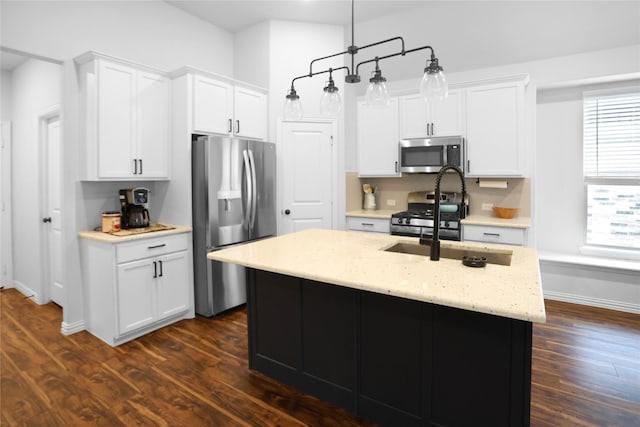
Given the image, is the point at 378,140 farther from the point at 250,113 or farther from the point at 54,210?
the point at 54,210

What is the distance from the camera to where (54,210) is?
12.7 ft

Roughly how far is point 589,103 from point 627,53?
0.54 meters

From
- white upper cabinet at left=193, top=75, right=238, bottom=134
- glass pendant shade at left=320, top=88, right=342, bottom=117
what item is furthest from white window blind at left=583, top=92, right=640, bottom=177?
white upper cabinet at left=193, top=75, right=238, bottom=134

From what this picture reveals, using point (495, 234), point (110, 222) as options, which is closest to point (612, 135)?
point (495, 234)

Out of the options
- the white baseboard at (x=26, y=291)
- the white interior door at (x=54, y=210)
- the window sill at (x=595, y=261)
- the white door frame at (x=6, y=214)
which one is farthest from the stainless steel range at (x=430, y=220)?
the white door frame at (x=6, y=214)

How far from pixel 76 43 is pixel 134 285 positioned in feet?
7.08

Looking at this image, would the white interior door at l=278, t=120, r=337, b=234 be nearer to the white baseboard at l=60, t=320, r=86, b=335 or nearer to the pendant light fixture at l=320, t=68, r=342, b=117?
the pendant light fixture at l=320, t=68, r=342, b=117

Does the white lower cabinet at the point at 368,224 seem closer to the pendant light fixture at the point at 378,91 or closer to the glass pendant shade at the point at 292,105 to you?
the glass pendant shade at the point at 292,105

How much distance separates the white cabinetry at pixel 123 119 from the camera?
9.95 ft

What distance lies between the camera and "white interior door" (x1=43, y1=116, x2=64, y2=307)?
3.81 metres

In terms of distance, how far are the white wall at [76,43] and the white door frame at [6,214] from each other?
1.94 meters

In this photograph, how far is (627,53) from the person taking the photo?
3391mm

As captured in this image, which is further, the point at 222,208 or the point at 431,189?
the point at 431,189

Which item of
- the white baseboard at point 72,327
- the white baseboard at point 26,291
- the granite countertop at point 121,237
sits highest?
the granite countertop at point 121,237
